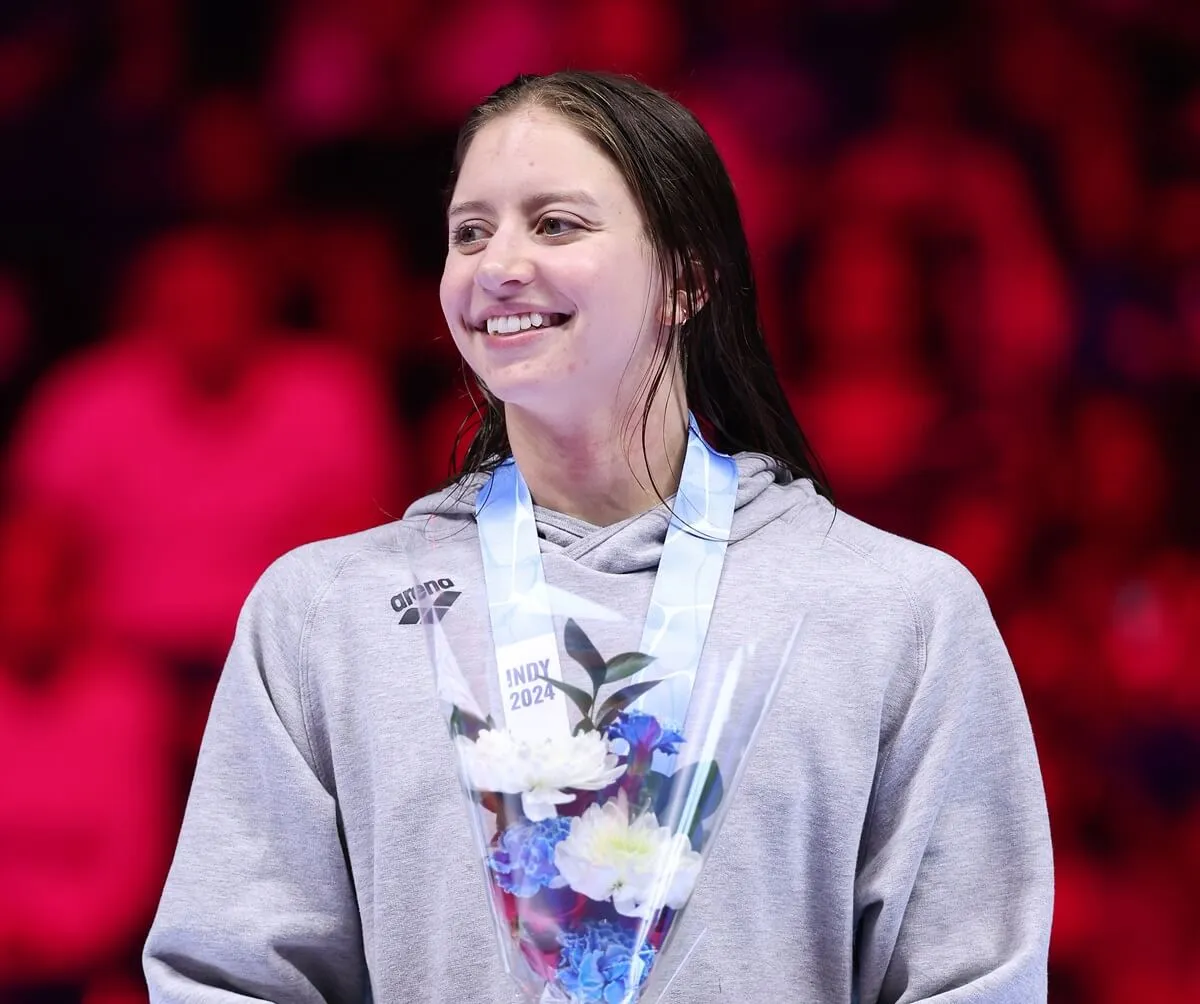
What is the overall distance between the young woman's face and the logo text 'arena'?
8.4 inches

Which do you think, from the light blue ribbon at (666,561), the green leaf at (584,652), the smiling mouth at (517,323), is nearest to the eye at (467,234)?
the smiling mouth at (517,323)

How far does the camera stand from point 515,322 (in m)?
1.58

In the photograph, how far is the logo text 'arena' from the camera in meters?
1.41

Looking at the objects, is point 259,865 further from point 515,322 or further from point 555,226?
point 555,226

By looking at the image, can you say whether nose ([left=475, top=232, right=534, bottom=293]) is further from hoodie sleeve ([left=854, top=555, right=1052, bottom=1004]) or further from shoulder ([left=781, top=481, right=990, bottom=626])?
hoodie sleeve ([left=854, top=555, right=1052, bottom=1004])

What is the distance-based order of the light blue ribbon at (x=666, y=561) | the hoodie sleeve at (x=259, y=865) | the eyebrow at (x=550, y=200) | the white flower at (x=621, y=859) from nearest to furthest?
1. the white flower at (x=621, y=859)
2. the light blue ribbon at (x=666, y=561)
3. the hoodie sleeve at (x=259, y=865)
4. the eyebrow at (x=550, y=200)

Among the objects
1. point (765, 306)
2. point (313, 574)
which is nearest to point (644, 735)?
point (313, 574)

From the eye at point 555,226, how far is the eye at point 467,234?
7 cm

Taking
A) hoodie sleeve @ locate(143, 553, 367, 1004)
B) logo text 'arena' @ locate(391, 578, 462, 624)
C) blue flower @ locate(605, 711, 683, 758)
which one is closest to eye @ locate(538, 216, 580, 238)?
logo text 'arena' @ locate(391, 578, 462, 624)

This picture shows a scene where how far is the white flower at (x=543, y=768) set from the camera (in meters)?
1.22

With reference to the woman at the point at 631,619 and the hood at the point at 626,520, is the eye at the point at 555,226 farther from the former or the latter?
the hood at the point at 626,520

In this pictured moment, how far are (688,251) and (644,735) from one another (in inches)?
25.2

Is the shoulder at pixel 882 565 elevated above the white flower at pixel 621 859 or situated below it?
above

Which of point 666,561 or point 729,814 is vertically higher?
point 666,561
